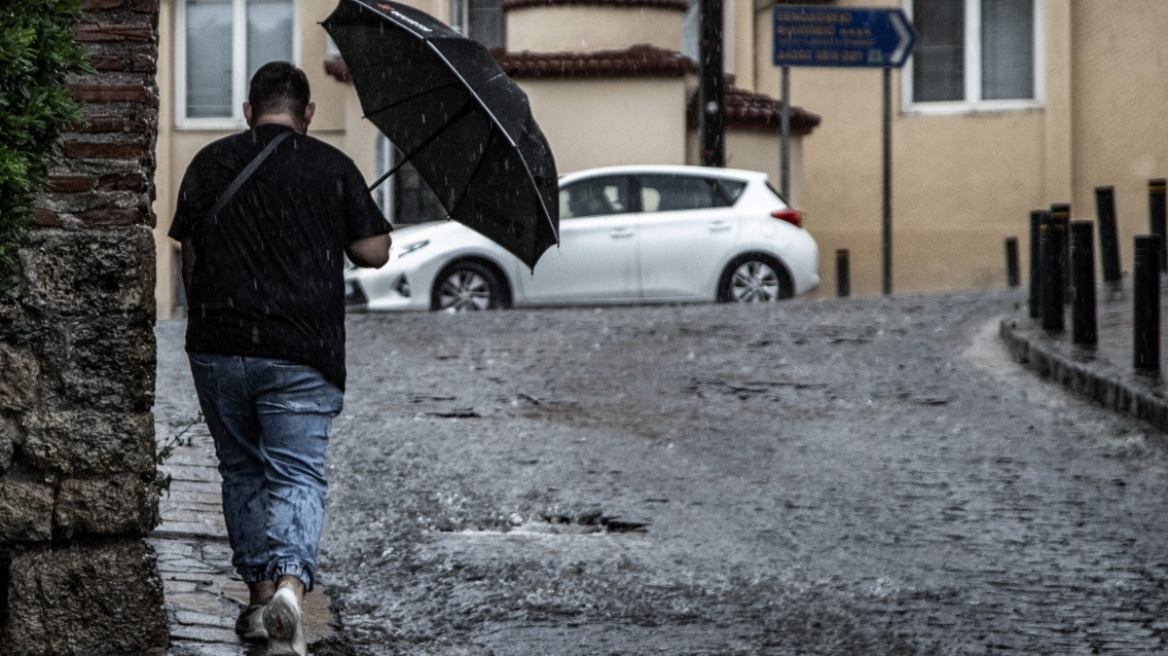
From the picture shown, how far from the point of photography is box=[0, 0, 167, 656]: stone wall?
554 centimetres

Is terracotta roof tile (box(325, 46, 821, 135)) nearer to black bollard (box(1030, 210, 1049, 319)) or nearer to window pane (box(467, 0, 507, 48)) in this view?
window pane (box(467, 0, 507, 48))

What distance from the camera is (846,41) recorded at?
23.3 m

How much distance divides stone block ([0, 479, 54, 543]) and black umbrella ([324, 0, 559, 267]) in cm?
168

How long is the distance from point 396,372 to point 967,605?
6819 millimetres

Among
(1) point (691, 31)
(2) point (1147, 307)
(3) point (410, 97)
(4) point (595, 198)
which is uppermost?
(1) point (691, 31)

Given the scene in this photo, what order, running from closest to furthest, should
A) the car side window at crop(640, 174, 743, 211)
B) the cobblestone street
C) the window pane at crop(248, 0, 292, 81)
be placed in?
the cobblestone street, the car side window at crop(640, 174, 743, 211), the window pane at crop(248, 0, 292, 81)

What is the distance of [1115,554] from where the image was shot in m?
7.50

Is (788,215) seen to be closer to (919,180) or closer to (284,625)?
(919,180)

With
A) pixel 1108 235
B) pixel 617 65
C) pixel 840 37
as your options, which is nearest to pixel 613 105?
pixel 617 65

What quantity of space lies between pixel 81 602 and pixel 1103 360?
8.39 meters

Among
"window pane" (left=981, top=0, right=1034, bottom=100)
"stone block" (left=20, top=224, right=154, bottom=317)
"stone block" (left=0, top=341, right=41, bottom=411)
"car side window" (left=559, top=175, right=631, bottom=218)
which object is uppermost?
"window pane" (left=981, top=0, right=1034, bottom=100)

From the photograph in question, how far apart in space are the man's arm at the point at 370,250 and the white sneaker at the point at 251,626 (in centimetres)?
107

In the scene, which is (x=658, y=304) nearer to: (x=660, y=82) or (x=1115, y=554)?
(x=660, y=82)

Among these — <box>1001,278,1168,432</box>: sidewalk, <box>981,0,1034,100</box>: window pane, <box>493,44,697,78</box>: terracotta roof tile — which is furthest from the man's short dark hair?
<box>981,0,1034,100</box>: window pane
